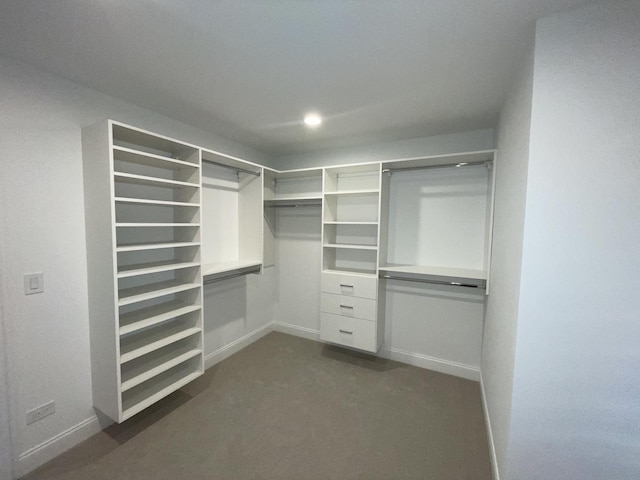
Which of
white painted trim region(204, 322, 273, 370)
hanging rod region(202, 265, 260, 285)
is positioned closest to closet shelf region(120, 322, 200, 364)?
hanging rod region(202, 265, 260, 285)

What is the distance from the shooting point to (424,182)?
9.00 ft

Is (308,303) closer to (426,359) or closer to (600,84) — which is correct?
(426,359)

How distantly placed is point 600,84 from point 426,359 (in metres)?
2.61

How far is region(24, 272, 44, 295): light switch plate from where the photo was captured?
5.16 ft

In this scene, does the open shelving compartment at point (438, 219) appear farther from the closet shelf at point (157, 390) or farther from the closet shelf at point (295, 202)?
the closet shelf at point (157, 390)

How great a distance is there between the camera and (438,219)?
271 centimetres

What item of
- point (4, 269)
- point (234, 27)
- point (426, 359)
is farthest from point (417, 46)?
point (426, 359)

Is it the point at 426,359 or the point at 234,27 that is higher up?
the point at 234,27

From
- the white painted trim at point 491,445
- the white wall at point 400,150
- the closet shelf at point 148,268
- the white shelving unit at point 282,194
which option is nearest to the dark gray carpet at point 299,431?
the white painted trim at point 491,445

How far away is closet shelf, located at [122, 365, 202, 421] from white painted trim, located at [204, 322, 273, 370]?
0.52 meters

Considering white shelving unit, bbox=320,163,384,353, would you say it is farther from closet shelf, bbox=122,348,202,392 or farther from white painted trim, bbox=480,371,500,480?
closet shelf, bbox=122,348,202,392

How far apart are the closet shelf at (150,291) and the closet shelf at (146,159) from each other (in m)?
0.98

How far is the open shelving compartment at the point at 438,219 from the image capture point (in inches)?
96.9

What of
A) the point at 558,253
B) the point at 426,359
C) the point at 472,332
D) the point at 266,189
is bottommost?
the point at 426,359
